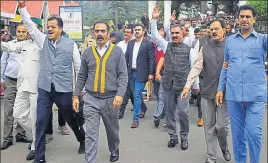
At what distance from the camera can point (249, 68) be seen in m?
4.09

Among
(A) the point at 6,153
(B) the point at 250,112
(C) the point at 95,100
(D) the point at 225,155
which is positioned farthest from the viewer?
(A) the point at 6,153

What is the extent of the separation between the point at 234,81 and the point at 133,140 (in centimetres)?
253

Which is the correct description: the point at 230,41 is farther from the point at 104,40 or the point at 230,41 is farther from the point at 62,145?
the point at 62,145

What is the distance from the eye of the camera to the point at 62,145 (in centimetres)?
596

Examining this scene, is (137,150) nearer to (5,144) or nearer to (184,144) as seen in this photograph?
(184,144)

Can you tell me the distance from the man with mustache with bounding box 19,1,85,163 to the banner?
4.47 metres

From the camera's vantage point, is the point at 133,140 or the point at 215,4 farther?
the point at 215,4

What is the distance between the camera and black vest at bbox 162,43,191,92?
5633mm

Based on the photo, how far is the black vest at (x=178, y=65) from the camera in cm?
563

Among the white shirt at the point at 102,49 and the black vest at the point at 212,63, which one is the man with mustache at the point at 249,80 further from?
the white shirt at the point at 102,49

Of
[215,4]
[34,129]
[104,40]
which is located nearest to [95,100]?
[104,40]

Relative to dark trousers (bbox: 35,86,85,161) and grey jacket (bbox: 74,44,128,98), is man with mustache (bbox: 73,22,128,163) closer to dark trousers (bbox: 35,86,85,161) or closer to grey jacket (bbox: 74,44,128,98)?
grey jacket (bbox: 74,44,128,98)

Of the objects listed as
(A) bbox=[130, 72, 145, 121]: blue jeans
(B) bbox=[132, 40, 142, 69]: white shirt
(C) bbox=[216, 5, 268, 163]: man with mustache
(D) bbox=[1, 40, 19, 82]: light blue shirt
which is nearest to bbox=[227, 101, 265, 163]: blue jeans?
(C) bbox=[216, 5, 268, 163]: man with mustache

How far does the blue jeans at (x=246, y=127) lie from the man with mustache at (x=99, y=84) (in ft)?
4.61
